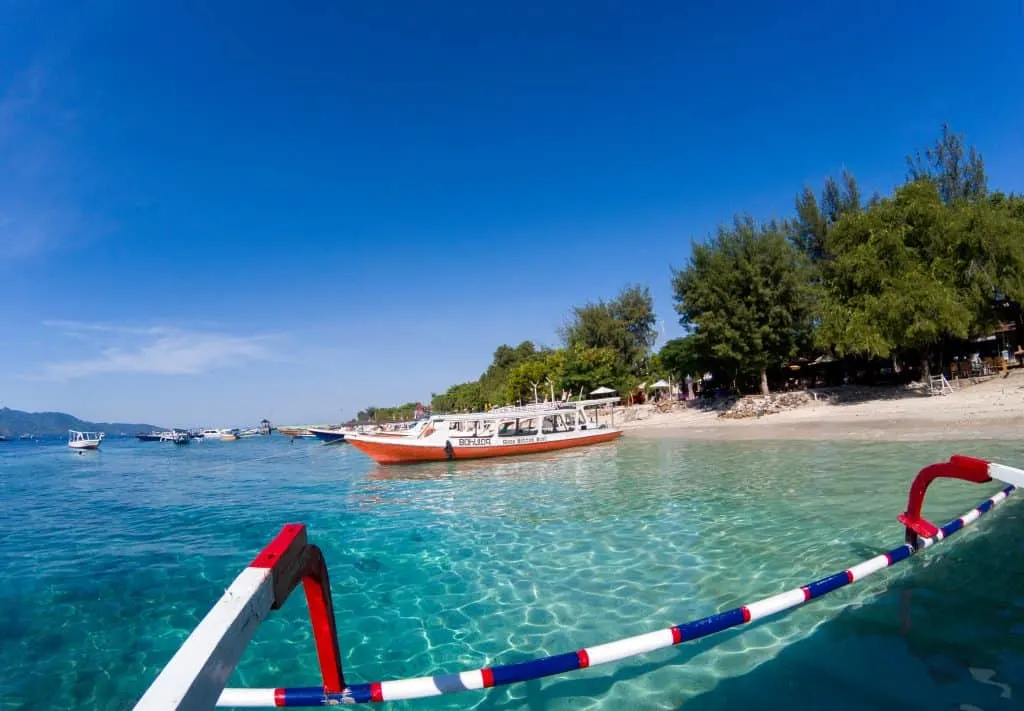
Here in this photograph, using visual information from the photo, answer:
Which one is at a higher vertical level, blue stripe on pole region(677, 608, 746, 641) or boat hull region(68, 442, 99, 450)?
blue stripe on pole region(677, 608, 746, 641)

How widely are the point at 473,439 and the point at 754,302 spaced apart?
78.2ft

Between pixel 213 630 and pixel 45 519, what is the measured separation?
A: 75.3ft

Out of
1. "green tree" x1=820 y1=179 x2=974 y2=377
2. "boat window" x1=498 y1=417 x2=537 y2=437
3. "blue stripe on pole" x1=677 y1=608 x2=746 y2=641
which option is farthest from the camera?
"boat window" x1=498 y1=417 x2=537 y2=437

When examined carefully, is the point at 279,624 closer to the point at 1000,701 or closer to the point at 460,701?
the point at 460,701

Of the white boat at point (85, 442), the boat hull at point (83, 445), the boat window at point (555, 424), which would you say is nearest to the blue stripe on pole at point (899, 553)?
the boat window at point (555, 424)

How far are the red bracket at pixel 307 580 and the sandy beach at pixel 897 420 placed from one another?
74.3 feet

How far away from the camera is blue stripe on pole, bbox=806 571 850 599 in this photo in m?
4.00

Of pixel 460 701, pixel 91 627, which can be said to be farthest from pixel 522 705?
pixel 91 627

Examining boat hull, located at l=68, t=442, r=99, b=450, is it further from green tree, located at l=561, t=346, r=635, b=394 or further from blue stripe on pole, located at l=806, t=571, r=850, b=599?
blue stripe on pole, located at l=806, t=571, r=850, b=599

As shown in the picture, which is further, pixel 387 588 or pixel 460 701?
pixel 387 588

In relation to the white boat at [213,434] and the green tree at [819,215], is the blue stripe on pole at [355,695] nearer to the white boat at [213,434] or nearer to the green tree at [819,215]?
the green tree at [819,215]

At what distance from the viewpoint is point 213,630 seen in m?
1.85

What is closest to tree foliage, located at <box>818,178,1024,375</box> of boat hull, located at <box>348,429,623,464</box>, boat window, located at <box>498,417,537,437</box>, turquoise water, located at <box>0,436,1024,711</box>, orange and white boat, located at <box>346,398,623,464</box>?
turquoise water, located at <box>0,436,1024,711</box>

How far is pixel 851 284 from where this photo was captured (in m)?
33.3
